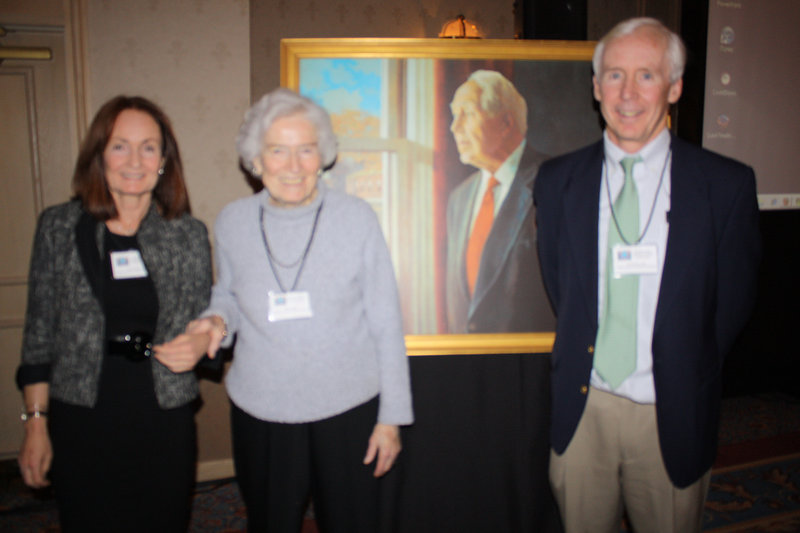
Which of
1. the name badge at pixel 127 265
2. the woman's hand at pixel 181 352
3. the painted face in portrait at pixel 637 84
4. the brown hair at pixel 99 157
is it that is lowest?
the woman's hand at pixel 181 352

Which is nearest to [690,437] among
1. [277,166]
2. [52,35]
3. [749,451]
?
[277,166]

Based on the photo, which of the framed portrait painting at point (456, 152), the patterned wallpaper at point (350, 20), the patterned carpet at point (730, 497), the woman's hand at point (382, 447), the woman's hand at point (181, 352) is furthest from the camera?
the patterned wallpaper at point (350, 20)

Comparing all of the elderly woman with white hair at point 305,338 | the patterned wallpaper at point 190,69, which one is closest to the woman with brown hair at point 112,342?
the elderly woman with white hair at point 305,338

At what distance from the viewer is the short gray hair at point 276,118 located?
1.53 metres

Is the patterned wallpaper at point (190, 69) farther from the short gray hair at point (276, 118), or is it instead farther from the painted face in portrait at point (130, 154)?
the short gray hair at point (276, 118)

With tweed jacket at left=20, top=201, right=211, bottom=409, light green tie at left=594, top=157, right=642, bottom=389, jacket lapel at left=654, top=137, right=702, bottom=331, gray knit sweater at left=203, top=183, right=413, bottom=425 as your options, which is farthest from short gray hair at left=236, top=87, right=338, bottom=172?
jacket lapel at left=654, top=137, right=702, bottom=331

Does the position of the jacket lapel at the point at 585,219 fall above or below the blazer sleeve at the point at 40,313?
above

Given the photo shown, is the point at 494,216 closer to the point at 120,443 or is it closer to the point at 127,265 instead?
the point at 127,265

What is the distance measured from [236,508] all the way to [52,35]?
2.93m

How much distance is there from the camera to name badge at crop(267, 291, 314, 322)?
4.89 feet

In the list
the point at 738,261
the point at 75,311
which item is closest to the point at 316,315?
the point at 75,311

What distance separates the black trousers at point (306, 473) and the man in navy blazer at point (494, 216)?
0.70 metres

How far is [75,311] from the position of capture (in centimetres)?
151

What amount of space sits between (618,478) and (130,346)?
1612 mm
